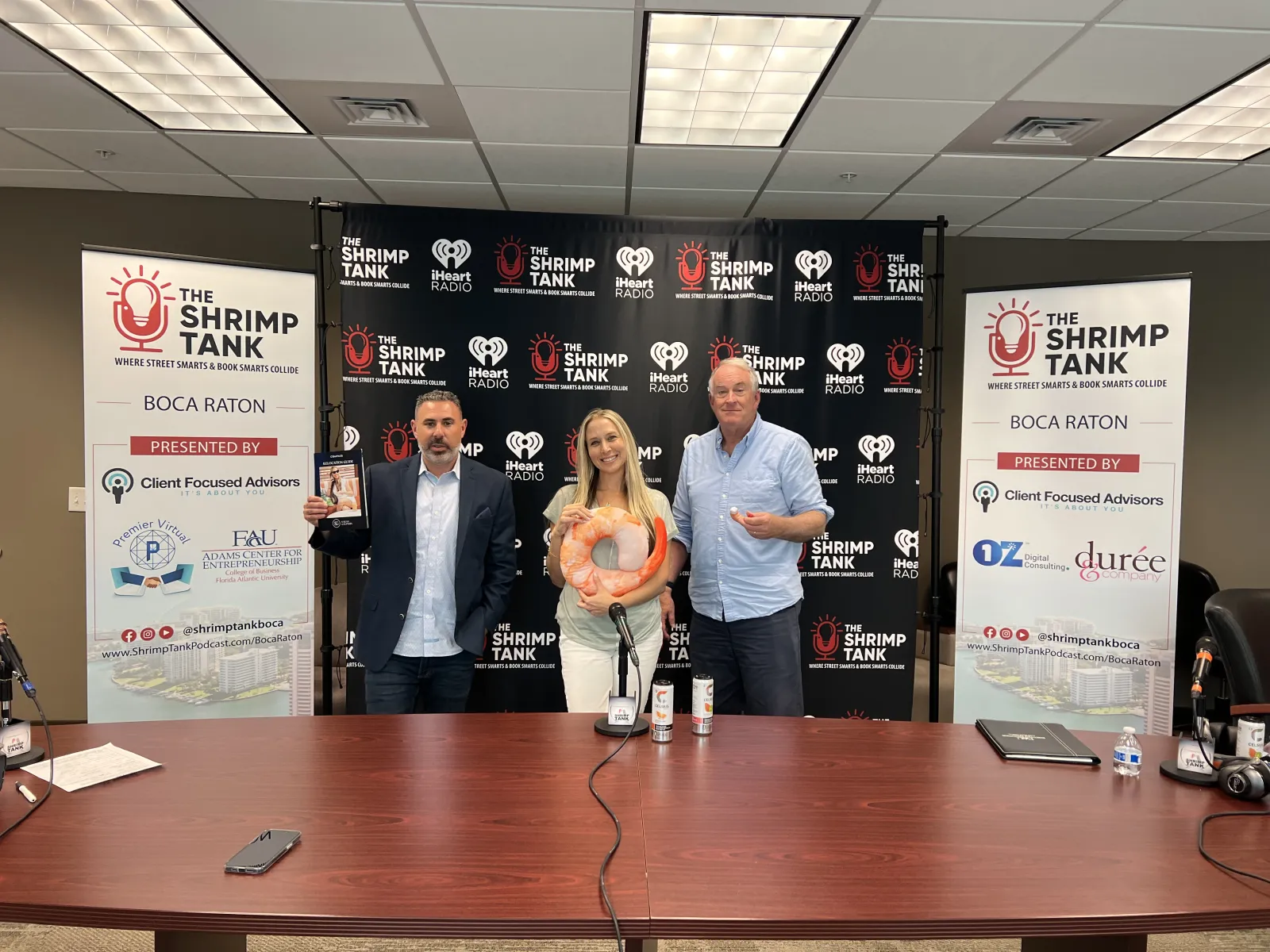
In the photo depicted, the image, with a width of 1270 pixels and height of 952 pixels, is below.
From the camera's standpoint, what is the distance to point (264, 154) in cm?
385

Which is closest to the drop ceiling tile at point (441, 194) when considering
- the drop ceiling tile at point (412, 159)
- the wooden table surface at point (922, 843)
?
the drop ceiling tile at point (412, 159)

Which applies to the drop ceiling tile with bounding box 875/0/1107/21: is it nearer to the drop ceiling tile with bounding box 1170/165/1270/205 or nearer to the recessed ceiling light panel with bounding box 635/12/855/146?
the recessed ceiling light panel with bounding box 635/12/855/146

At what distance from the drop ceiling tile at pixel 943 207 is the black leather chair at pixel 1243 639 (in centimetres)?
271

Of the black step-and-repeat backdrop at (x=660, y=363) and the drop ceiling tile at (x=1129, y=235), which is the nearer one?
the black step-and-repeat backdrop at (x=660, y=363)

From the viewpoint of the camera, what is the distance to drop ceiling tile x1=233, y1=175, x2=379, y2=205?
4.23 metres

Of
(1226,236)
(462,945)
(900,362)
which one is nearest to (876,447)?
(900,362)

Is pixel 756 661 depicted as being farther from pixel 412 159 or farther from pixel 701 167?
pixel 412 159

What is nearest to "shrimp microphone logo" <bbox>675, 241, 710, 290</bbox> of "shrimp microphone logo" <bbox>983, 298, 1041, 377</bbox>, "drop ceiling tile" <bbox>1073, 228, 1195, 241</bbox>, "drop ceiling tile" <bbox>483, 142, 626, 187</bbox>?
"drop ceiling tile" <bbox>483, 142, 626, 187</bbox>

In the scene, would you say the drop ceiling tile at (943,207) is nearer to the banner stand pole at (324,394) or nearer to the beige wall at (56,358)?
the beige wall at (56,358)

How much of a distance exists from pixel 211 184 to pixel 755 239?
10.1 ft

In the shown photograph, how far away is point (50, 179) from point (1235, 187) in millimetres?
6433

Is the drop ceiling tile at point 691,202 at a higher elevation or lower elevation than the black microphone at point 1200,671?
higher

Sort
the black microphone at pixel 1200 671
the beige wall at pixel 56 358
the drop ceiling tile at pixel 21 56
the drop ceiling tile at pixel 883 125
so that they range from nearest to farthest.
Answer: the black microphone at pixel 1200 671 → the drop ceiling tile at pixel 21 56 → the drop ceiling tile at pixel 883 125 → the beige wall at pixel 56 358

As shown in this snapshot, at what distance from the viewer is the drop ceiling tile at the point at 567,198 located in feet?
14.0
